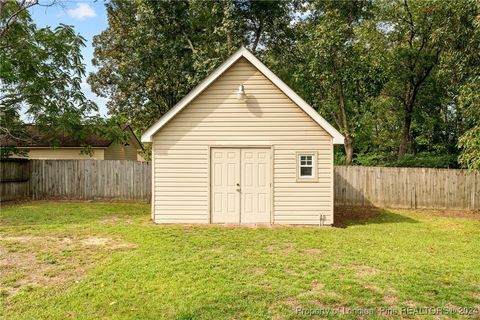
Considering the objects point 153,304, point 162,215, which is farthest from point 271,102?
point 153,304

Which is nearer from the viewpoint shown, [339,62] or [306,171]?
[306,171]

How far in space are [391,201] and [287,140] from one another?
Result: 705 cm

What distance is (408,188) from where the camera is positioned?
46.5ft

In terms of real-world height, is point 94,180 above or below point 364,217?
above

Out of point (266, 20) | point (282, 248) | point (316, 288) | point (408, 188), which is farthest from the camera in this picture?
point (266, 20)

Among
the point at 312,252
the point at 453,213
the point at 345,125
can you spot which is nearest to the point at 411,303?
the point at 312,252

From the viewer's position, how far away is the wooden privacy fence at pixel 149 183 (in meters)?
13.8

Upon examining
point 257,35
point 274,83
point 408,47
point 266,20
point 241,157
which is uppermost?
point 266,20

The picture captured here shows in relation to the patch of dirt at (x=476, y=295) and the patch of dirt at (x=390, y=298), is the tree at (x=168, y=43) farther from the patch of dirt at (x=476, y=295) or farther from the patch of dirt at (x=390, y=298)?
the patch of dirt at (x=476, y=295)

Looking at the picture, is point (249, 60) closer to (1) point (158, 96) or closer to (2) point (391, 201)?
(2) point (391, 201)

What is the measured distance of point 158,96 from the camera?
22.2 m

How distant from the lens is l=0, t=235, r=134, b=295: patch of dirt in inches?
214

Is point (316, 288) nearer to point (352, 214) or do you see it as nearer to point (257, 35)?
point (352, 214)

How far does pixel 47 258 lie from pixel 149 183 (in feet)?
29.2
